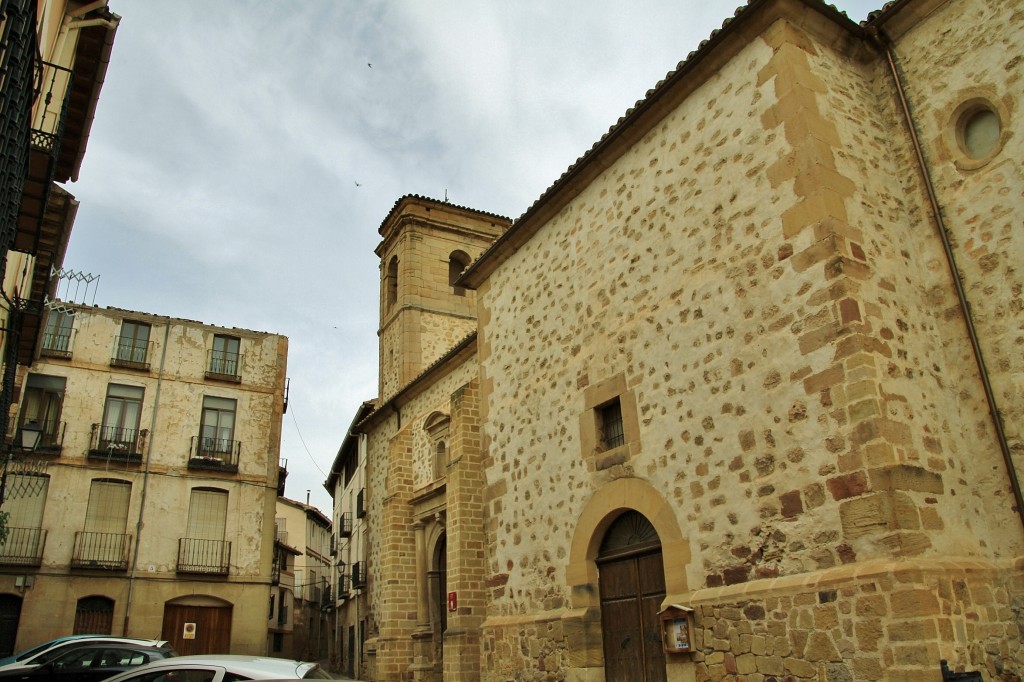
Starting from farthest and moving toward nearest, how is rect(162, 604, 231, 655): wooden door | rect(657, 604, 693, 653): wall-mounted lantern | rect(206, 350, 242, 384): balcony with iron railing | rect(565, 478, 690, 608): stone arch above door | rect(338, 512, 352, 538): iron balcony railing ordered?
rect(338, 512, 352, 538): iron balcony railing, rect(206, 350, 242, 384): balcony with iron railing, rect(162, 604, 231, 655): wooden door, rect(565, 478, 690, 608): stone arch above door, rect(657, 604, 693, 653): wall-mounted lantern

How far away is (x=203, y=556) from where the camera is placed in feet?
63.6

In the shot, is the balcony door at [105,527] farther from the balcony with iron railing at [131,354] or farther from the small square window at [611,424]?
the small square window at [611,424]

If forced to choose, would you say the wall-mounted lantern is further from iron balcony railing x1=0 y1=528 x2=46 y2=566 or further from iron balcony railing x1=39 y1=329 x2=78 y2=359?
iron balcony railing x1=39 y1=329 x2=78 y2=359

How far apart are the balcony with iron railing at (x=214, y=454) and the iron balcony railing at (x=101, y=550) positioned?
8.03 ft

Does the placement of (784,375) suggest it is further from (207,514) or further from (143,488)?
(143,488)

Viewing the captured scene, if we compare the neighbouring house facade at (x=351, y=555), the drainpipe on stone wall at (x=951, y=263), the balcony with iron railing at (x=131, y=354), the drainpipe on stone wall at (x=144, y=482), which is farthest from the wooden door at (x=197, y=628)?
the drainpipe on stone wall at (x=951, y=263)

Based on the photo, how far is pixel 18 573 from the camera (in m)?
17.2

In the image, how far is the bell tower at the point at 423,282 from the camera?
76.3ft

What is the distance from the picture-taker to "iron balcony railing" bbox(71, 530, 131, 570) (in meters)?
18.0

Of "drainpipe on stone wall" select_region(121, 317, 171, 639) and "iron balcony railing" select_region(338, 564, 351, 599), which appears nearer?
"drainpipe on stone wall" select_region(121, 317, 171, 639)

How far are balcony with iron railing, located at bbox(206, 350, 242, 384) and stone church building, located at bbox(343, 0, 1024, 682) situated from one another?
42.4 feet

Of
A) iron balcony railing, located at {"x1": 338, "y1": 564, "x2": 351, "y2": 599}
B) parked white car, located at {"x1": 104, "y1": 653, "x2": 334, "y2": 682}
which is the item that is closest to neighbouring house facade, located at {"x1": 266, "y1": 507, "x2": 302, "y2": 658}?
iron balcony railing, located at {"x1": 338, "y1": 564, "x2": 351, "y2": 599}

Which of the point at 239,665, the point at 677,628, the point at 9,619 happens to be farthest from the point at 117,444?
the point at 677,628

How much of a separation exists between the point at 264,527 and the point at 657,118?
16.2m
